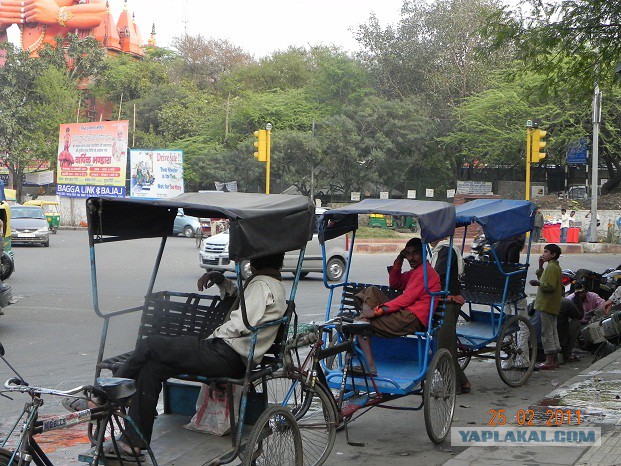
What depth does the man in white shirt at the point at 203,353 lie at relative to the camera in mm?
5070

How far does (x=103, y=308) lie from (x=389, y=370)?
714cm

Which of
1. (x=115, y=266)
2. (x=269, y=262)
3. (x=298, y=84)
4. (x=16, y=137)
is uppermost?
(x=298, y=84)

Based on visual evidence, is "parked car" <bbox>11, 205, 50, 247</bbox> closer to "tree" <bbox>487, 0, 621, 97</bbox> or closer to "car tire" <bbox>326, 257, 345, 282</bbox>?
"car tire" <bbox>326, 257, 345, 282</bbox>

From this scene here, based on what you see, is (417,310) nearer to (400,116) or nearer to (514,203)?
(514,203)

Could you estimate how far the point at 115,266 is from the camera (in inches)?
869

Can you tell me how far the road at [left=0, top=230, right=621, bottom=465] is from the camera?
6.93 meters

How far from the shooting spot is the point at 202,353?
5.20m

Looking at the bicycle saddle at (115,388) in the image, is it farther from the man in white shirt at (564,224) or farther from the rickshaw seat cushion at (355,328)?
the man in white shirt at (564,224)

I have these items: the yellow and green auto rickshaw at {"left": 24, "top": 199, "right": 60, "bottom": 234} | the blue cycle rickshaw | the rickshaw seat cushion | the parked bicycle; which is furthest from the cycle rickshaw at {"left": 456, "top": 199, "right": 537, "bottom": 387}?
the yellow and green auto rickshaw at {"left": 24, "top": 199, "right": 60, "bottom": 234}

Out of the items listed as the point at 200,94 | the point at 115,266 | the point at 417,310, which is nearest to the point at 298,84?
the point at 200,94

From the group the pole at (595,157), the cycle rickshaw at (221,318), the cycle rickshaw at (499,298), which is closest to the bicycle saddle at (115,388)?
the cycle rickshaw at (221,318)

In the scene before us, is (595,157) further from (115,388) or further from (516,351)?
(115,388)

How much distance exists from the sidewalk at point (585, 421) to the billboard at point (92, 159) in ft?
125

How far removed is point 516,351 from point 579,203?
35773 mm
